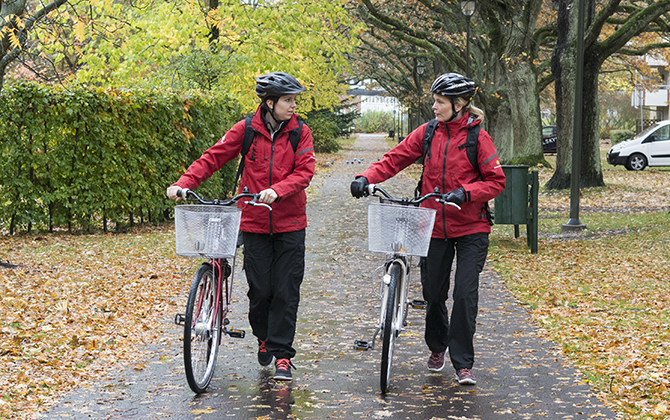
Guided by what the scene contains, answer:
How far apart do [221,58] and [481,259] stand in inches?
634

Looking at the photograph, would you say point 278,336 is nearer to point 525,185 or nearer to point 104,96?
point 525,185

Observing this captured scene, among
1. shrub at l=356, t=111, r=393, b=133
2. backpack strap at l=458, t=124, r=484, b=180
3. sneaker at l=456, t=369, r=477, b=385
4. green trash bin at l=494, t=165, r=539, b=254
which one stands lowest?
sneaker at l=456, t=369, r=477, b=385

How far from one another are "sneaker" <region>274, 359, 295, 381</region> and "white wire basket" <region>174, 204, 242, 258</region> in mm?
942

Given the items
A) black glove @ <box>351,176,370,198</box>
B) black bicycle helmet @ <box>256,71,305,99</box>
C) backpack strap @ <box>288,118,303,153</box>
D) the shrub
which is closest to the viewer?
black glove @ <box>351,176,370,198</box>

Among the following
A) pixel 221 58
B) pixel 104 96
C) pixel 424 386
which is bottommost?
pixel 424 386

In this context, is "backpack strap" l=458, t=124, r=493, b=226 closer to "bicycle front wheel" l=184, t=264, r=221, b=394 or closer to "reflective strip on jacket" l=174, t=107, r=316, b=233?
"reflective strip on jacket" l=174, t=107, r=316, b=233

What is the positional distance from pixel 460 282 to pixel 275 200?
4.37ft

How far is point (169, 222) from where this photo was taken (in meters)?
15.0

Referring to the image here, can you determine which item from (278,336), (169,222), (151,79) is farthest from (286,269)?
(151,79)

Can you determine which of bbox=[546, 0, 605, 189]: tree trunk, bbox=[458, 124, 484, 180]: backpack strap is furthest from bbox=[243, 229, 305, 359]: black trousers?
bbox=[546, 0, 605, 189]: tree trunk

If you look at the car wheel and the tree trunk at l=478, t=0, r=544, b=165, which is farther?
the car wheel

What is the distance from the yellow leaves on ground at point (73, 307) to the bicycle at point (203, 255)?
0.89 metres

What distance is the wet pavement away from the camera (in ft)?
15.7

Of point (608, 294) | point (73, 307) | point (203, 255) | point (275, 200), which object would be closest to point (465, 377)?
point (275, 200)
